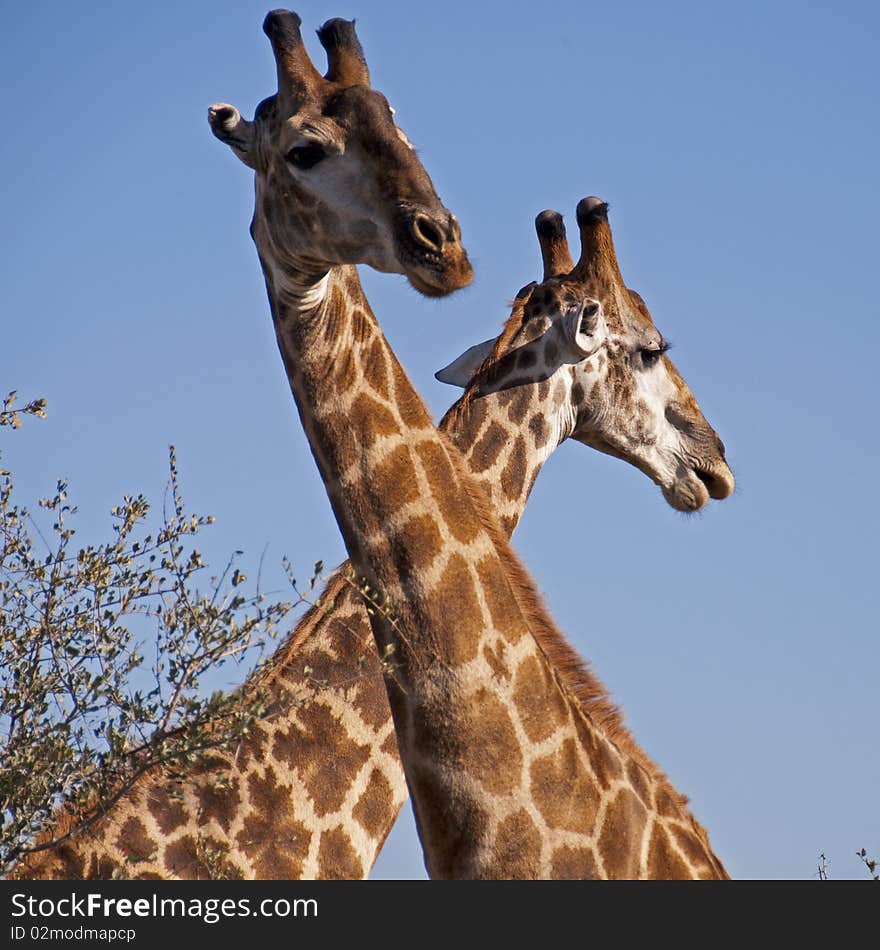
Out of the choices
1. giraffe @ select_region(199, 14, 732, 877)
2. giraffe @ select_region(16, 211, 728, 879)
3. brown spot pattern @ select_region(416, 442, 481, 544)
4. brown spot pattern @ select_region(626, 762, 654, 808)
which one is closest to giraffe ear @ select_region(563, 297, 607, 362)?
giraffe @ select_region(16, 211, 728, 879)

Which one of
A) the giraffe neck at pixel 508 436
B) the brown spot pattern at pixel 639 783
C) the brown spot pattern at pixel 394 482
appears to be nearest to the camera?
the brown spot pattern at pixel 394 482

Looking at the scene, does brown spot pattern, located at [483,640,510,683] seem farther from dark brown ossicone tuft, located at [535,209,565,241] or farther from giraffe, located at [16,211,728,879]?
Answer: dark brown ossicone tuft, located at [535,209,565,241]

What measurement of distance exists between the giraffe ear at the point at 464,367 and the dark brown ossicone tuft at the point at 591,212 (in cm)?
95

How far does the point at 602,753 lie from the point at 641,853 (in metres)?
0.33

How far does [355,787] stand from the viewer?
263 inches

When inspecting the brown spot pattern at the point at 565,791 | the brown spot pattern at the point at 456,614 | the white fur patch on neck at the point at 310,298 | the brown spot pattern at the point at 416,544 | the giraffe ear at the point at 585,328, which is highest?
the giraffe ear at the point at 585,328

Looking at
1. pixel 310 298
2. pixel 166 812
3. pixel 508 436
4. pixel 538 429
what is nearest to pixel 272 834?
pixel 166 812

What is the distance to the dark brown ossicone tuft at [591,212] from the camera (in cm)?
944

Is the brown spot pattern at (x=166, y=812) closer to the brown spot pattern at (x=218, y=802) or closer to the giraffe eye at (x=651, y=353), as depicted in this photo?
the brown spot pattern at (x=218, y=802)

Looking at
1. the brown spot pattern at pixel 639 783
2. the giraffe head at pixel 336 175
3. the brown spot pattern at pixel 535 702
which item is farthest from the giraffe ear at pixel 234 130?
the brown spot pattern at pixel 639 783

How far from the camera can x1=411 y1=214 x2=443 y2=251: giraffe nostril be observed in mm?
5066
